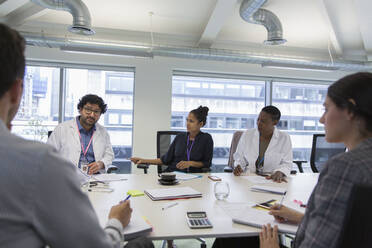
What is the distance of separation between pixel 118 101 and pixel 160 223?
3.98 meters

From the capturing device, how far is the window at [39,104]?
4641mm

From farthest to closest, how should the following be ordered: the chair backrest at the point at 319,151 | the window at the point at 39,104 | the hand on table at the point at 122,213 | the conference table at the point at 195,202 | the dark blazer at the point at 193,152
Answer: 1. the window at the point at 39,104
2. the chair backrest at the point at 319,151
3. the dark blazer at the point at 193,152
4. the conference table at the point at 195,202
5. the hand on table at the point at 122,213

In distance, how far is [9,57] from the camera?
1.97 ft

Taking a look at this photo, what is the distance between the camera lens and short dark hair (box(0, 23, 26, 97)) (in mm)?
592

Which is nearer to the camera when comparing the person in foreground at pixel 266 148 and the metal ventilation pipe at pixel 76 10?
the person in foreground at pixel 266 148

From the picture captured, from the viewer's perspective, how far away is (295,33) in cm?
446

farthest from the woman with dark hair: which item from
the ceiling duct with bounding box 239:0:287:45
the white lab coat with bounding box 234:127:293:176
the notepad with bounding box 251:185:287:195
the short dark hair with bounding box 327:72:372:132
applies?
the short dark hair with bounding box 327:72:372:132

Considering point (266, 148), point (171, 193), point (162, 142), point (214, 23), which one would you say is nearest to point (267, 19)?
point (214, 23)

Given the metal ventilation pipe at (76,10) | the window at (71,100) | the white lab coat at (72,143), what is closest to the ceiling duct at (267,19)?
the metal ventilation pipe at (76,10)

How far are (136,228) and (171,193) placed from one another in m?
0.62

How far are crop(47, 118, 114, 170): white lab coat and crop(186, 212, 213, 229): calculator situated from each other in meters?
1.57

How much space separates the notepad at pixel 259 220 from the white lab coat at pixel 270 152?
128 centimetres

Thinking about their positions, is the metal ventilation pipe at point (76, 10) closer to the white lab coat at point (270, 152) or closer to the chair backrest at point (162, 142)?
the chair backrest at point (162, 142)

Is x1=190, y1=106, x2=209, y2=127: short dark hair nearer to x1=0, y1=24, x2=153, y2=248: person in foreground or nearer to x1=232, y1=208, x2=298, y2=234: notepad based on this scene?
x1=232, y1=208, x2=298, y2=234: notepad
